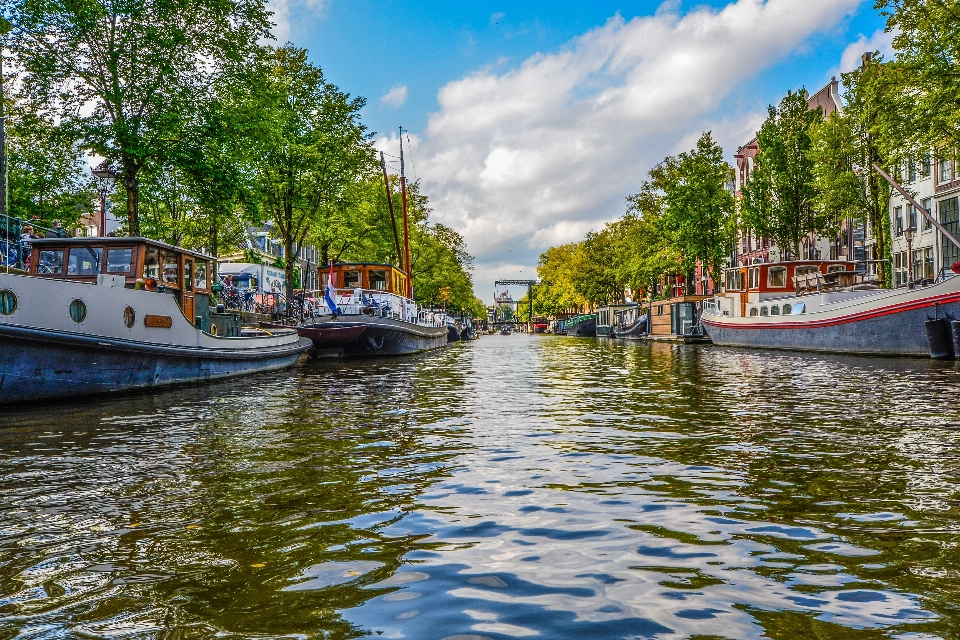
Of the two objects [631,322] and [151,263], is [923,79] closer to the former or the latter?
[151,263]

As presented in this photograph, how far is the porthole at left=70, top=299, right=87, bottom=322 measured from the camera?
13.4 metres

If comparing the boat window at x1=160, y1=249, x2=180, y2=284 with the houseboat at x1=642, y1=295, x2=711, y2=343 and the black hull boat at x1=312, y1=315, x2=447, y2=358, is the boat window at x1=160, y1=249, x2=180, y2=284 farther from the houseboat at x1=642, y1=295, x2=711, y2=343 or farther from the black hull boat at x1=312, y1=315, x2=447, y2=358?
the houseboat at x1=642, y1=295, x2=711, y2=343

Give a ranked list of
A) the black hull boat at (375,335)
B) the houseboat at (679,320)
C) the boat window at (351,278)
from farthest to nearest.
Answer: the houseboat at (679,320)
the boat window at (351,278)
the black hull boat at (375,335)

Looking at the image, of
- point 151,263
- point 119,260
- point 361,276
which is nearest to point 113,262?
point 119,260

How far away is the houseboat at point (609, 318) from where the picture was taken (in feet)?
237

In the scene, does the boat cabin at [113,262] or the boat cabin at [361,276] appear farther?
the boat cabin at [361,276]

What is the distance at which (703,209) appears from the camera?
5125cm

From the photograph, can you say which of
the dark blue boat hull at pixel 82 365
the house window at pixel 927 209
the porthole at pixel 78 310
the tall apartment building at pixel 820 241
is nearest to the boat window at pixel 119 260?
the dark blue boat hull at pixel 82 365

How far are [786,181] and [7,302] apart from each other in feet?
127

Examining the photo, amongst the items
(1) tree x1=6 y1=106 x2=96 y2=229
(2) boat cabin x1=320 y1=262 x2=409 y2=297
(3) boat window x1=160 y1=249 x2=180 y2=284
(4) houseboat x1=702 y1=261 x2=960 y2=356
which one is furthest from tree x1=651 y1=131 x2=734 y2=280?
(3) boat window x1=160 y1=249 x2=180 y2=284

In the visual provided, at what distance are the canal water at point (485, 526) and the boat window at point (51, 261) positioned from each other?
6.84 metres

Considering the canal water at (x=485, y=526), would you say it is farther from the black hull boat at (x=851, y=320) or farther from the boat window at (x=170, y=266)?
the black hull boat at (x=851, y=320)

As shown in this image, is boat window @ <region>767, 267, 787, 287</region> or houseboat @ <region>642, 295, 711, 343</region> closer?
boat window @ <region>767, 267, 787, 287</region>

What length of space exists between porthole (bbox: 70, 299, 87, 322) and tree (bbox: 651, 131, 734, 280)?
4301cm
